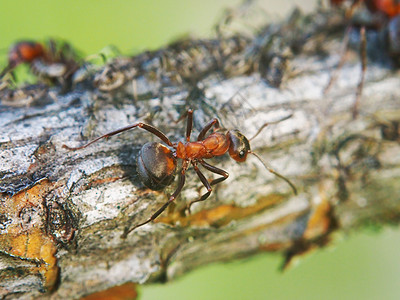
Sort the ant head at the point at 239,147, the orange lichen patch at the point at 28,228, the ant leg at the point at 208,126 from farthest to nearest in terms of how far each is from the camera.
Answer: the ant leg at the point at 208,126 → the ant head at the point at 239,147 → the orange lichen patch at the point at 28,228

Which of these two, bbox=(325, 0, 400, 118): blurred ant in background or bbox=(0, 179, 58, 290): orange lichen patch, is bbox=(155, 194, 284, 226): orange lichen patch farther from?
bbox=(325, 0, 400, 118): blurred ant in background

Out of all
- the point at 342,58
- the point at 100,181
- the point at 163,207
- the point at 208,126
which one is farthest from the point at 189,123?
the point at 342,58

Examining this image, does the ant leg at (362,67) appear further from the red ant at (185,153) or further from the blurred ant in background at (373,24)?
the red ant at (185,153)

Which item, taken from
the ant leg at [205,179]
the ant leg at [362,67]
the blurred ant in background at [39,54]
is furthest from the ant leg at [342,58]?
the blurred ant in background at [39,54]

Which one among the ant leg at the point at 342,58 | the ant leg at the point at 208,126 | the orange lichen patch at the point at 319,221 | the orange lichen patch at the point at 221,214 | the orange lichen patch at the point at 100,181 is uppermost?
the ant leg at the point at 342,58

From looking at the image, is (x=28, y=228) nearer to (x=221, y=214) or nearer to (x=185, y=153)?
(x=185, y=153)

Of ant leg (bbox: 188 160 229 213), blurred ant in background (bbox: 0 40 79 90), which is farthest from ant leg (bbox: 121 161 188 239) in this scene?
blurred ant in background (bbox: 0 40 79 90)

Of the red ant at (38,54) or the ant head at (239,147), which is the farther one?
the red ant at (38,54)
